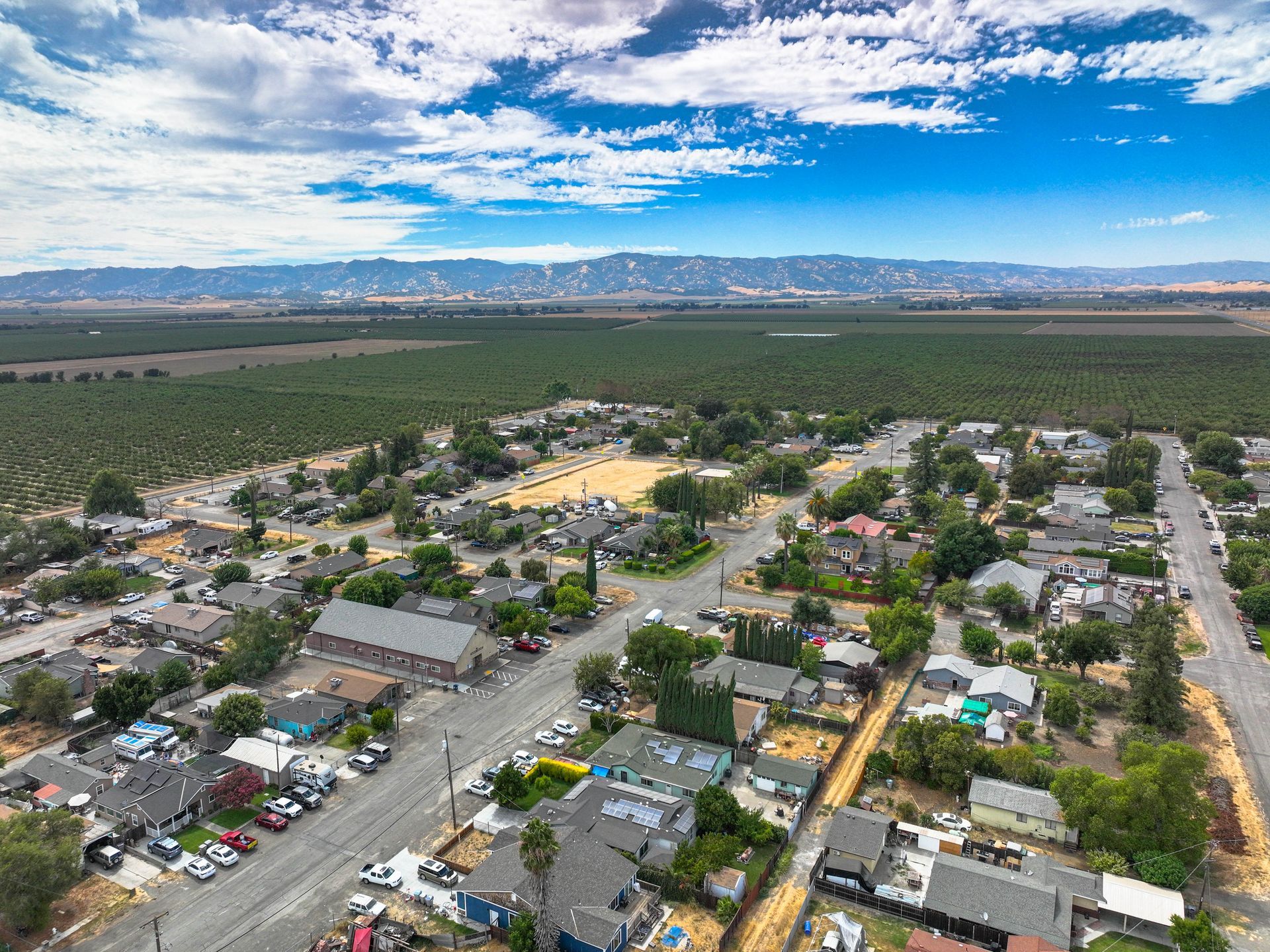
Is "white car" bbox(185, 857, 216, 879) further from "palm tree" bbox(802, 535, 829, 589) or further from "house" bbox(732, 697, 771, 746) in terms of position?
"palm tree" bbox(802, 535, 829, 589)

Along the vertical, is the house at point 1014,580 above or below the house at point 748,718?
above

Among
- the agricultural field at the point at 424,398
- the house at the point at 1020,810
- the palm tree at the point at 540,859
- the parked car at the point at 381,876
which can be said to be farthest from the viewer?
the agricultural field at the point at 424,398

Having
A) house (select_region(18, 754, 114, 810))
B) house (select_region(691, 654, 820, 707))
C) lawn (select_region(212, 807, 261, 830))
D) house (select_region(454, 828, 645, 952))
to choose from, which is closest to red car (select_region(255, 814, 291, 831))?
lawn (select_region(212, 807, 261, 830))

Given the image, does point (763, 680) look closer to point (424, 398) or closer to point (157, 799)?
point (157, 799)

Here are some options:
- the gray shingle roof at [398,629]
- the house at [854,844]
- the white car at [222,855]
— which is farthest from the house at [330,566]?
the house at [854,844]

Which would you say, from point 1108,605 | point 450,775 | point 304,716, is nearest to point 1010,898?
point 450,775

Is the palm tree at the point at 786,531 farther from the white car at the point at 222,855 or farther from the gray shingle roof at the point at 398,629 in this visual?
the white car at the point at 222,855
